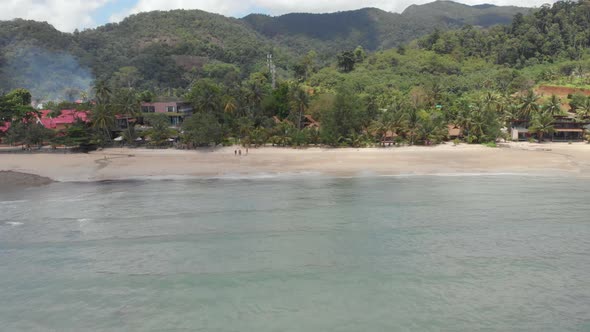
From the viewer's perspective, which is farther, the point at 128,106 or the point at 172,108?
the point at 172,108

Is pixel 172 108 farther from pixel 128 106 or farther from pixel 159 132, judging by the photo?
pixel 159 132

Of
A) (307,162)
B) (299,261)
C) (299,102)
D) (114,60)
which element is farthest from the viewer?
(114,60)

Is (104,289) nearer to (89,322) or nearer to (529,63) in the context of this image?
(89,322)

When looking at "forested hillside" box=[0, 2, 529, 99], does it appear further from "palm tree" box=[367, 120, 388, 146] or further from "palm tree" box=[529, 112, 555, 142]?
"palm tree" box=[529, 112, 555, 142]

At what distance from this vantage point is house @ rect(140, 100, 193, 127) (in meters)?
68.8

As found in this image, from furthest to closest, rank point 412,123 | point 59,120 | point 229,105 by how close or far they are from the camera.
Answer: point 59,120
point 229,105
point 412,123

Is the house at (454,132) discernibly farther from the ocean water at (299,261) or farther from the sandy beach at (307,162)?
the ocean water at (299,261)

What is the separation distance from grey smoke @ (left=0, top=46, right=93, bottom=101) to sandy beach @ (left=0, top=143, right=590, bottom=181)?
79.6 metres

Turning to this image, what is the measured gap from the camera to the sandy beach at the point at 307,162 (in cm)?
4212

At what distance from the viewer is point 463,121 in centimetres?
5891

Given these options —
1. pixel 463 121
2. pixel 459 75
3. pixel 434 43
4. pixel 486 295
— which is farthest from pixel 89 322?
pixel 434 43

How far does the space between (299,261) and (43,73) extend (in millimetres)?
143708

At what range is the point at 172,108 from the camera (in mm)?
70500

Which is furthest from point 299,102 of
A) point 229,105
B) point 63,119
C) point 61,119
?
point 61,119
